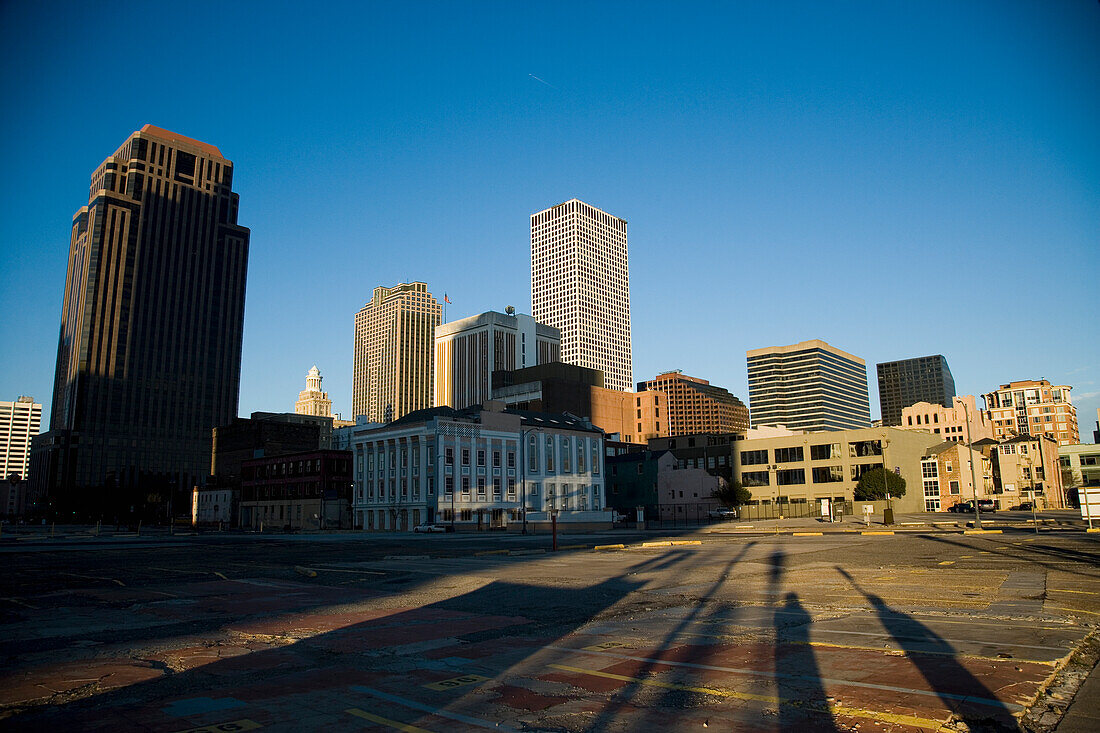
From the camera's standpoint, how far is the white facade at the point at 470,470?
277 ft

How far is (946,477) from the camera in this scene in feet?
327

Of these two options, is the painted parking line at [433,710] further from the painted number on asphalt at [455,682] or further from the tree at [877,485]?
the tree at [877,485]

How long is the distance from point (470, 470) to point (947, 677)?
80496 mm

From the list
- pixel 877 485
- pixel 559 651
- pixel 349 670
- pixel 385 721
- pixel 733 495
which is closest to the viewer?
pixel 385 721

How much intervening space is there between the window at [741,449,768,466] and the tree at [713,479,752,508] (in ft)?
26.6

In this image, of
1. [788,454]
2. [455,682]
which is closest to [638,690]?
[455,682]

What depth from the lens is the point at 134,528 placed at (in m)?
101

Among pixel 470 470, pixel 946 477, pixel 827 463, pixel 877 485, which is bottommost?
pixel 877 485

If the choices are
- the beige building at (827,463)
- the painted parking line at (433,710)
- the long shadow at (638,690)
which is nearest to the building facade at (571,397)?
the beige building at (827,463)

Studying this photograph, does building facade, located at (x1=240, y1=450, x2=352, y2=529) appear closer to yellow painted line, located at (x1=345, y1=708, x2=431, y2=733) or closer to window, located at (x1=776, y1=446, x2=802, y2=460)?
window, located at (x1=776, y1=446, x2=802, y2=460)

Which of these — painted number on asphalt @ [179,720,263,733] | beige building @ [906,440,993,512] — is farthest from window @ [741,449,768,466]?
painted number on asphalt @ [179,720,263,733]

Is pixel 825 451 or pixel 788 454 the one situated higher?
pixel 825 451

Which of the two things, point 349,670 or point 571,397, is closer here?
point 349,670

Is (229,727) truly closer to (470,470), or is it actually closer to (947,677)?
(947,677)
